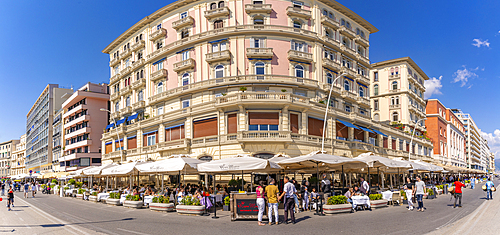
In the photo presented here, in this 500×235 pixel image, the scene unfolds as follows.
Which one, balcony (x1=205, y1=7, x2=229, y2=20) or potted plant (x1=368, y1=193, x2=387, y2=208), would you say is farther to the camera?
balcony (x1=205, y1=7, x2=229, y2=20)

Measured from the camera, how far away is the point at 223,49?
36.0 m

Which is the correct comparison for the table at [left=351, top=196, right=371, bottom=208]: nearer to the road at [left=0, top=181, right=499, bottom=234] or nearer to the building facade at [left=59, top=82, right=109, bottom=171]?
the road at [left=0, top=181, right=499, bottom=234]

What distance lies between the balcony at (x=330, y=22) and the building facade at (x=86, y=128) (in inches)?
1847

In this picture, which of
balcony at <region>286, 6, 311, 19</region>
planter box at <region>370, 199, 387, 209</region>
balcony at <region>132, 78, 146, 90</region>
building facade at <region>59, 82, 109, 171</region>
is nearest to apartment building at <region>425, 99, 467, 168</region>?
balcony at <region>286, 6, 311, 19</region>

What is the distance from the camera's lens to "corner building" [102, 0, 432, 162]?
31.3 m

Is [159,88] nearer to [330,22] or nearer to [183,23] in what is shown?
[183,23]

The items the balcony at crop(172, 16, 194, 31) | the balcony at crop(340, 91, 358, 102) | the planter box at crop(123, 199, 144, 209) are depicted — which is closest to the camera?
the planter box at crop(123, 199, 144, 209)

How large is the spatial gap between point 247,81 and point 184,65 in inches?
316

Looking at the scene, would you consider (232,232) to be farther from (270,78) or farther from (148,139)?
(148,139)

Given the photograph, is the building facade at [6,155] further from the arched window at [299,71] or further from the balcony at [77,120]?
the arched window at [299,71]

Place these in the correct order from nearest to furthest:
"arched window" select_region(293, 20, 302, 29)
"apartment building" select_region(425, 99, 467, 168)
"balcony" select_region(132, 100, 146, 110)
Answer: "arched window" select_region(293, 20, 302, 29), "balcony" select_region(132, 100, 146, 110), "apartment building" select_region(425, 99, 467, 168)

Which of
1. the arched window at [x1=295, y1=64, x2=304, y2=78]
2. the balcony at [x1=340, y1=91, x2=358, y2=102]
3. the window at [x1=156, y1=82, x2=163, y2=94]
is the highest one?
the arched window at [x1=295, y1=64, x2=304, y2=78]

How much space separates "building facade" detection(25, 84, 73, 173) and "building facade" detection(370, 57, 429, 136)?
248 ft

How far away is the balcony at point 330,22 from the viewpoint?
38.4 m
